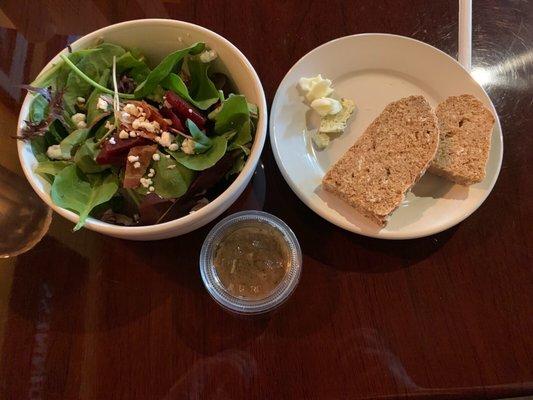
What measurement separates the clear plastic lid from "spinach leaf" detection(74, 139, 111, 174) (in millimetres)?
201

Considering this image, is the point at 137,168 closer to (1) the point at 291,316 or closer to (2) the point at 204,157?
(2) the point at 204,157

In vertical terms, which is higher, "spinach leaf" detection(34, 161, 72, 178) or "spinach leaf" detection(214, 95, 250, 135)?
"spinach leaf" detection(214, 95, 250, 135)

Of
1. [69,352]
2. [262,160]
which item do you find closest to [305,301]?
[262,160]

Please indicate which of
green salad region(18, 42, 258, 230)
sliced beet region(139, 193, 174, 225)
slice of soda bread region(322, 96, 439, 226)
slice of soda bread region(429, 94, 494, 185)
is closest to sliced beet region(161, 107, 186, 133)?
green salad region(18, 42, 258, 230)

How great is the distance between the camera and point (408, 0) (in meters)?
0.98

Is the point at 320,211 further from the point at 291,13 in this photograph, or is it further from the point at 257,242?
the point at 291,13

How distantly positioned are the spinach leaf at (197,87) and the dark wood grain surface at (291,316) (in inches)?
6.7

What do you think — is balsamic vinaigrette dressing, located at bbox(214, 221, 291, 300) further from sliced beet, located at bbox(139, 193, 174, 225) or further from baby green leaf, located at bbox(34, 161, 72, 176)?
baby green leaf, located at bbox(34, 161, 72, 176)

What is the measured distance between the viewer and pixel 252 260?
2.48ft

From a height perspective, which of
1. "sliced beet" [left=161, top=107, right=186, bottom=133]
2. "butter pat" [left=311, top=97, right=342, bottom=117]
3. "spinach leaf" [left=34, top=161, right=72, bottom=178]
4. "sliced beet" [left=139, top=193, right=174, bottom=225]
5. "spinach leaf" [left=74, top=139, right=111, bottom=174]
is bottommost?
"sliced beet" [left=139, top=193, right=174, bottom=225]

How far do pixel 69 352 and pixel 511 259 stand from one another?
28.7 inches

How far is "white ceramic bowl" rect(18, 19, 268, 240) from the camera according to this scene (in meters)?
0.63

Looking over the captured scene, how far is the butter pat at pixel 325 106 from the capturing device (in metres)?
0.85

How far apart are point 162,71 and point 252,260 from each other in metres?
0.32
